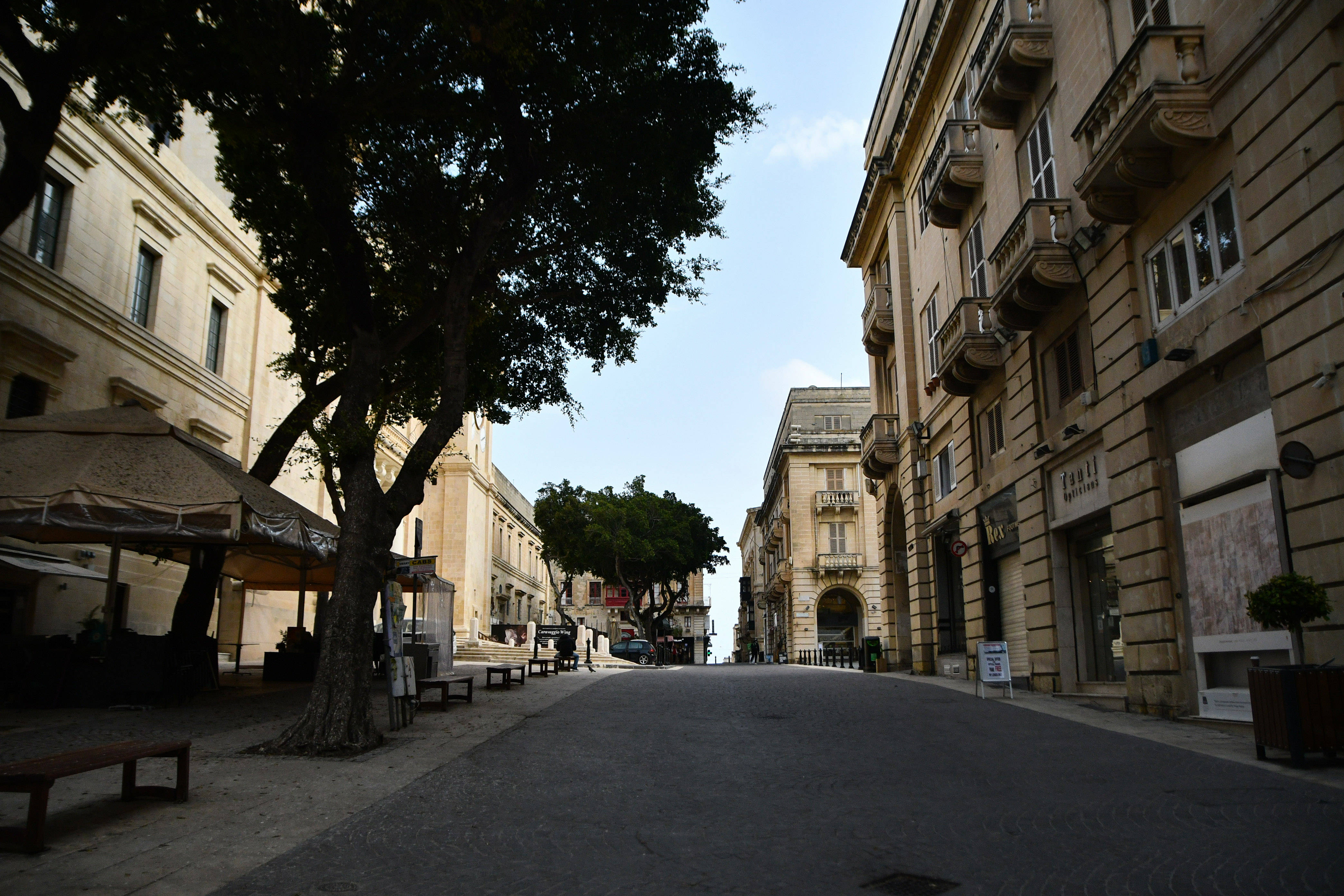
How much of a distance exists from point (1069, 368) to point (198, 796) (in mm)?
13505

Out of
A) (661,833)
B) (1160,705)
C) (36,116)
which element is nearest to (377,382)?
(36,116)

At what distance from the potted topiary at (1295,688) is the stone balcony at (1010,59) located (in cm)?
1063

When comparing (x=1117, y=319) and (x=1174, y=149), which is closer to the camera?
(x=1174, y=149)

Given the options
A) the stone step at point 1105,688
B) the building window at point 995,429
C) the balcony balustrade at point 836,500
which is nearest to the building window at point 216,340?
the building window at point 995,429

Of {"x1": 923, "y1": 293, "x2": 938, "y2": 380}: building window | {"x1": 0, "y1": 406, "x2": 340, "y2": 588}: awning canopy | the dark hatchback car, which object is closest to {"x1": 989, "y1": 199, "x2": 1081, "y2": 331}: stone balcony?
{"x1": 923, "y1": 293, "x2": 938, "y2": 380}: building window

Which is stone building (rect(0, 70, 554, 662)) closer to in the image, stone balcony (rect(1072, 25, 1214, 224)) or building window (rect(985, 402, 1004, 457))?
stone balcony (rect(1072, 25, 1214, 224))

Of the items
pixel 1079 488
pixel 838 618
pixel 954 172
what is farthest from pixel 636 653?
pixel 1079 488

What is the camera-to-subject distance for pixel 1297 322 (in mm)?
8789

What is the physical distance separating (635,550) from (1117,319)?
43.7 m

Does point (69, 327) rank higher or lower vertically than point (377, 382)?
higher

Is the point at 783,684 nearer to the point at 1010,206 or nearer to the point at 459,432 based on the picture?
the point at 1010,206

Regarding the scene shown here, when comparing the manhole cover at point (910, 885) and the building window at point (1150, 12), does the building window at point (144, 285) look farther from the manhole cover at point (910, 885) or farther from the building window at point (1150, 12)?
the manhole cover at point (910, 885)

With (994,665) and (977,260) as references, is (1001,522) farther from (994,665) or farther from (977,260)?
(977,260)

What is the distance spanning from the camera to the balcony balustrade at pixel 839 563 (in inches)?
1969
